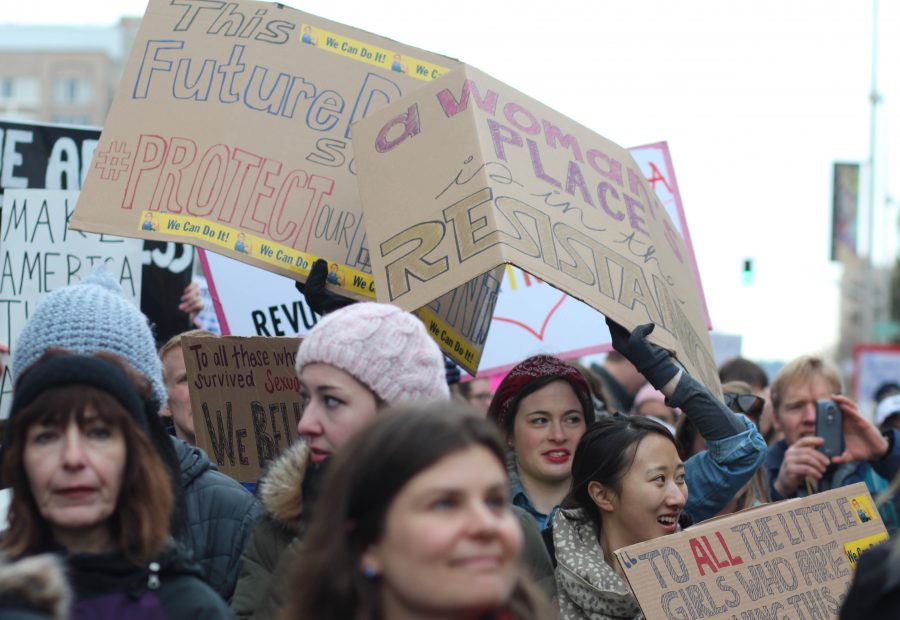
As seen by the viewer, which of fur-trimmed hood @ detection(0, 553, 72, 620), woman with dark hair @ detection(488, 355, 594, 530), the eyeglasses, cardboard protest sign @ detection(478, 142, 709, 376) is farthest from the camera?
cardboard protest sign @ detection(478, 142, 709, 376)

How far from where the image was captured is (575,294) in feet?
12.4

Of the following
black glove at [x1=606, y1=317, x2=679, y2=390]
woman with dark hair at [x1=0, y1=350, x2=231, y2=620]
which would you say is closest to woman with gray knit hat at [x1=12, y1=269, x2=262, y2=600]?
woman with dark hair at [x1=0, y1=350, x2=231, y2=620]

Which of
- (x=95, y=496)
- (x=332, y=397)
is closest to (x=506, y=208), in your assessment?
(x=332, y=397)

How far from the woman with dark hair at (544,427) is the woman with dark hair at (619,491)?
327 mm

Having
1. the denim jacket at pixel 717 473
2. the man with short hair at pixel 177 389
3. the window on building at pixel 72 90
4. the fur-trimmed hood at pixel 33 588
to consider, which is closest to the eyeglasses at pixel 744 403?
the denim jacket at pixel 717 473

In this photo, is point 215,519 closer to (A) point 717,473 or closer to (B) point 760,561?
(B) point 760,561

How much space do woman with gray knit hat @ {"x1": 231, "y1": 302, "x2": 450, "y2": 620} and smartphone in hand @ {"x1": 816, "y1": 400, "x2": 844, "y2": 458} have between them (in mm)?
2873

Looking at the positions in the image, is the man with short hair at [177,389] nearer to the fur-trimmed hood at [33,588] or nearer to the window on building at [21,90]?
the fur-trimmed hood at [33,588]

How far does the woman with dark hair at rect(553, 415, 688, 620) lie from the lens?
403 centimetres

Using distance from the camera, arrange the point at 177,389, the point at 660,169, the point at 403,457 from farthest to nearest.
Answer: the point at 660,169 → the point at 177,389 → the point at 403,457

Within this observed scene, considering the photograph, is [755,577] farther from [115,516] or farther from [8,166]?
[8,166]

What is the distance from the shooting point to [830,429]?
5531mm

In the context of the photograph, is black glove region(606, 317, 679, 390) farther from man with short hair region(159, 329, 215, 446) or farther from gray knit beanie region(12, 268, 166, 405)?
man with short hair region(159, 329, 215, 446)

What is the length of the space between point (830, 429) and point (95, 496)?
3.66 metres
